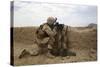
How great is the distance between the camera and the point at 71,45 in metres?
2.85

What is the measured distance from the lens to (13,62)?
250 centimetres

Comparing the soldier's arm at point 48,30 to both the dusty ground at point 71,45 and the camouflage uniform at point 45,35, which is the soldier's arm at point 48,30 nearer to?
the camouflage uniform at point 45,35

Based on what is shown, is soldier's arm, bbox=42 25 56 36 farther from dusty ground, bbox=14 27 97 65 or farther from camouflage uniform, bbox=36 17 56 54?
dusty ground, bbox=14 27 97 65

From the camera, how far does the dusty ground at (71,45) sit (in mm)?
2535

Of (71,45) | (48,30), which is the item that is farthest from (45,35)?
(71,45)

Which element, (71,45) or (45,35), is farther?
(71,45)

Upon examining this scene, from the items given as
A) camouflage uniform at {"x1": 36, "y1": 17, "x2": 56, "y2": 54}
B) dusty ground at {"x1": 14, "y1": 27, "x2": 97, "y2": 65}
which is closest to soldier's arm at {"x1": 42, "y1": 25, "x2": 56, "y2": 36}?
camouflage uniform at {"x1": 36, "y1": 17, "x2": 56, "y2": 54}

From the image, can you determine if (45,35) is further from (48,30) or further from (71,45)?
(71,45)

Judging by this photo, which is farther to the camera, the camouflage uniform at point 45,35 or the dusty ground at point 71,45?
the camouflage uniform at point 45,35

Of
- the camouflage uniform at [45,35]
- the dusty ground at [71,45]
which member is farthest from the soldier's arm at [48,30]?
the dusty ground at [71,45]

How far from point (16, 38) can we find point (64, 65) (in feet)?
2.60

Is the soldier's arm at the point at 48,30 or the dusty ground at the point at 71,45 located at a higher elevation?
the soldier's arm at the point at 48,30
